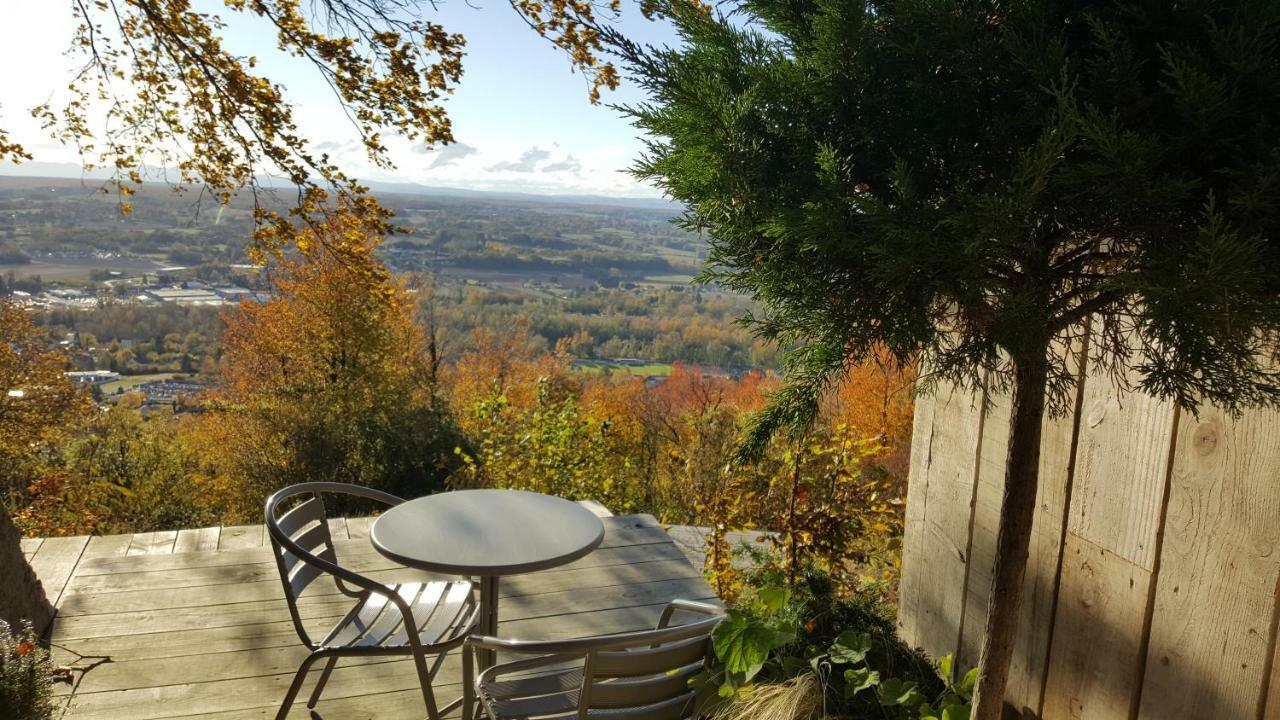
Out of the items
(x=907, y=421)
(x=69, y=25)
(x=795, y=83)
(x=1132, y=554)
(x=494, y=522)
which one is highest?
(x=69, y=25)

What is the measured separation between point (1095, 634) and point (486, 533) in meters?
1.59

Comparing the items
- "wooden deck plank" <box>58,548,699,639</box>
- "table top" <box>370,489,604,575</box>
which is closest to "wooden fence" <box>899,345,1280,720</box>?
"table top" <box>370,489,604,575</box>

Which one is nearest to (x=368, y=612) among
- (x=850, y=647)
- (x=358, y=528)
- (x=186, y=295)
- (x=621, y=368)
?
(x=850, y=647)

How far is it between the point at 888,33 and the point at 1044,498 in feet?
4.51

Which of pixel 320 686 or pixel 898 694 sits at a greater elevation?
pixel 898 694

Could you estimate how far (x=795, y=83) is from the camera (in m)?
1.26

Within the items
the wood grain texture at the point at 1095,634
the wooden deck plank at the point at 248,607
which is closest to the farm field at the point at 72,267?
the wooden deck plank at the point at 248,607

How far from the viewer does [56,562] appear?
3459mm

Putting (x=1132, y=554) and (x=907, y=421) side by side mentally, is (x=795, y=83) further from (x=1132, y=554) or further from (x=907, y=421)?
(x=907, y=421)

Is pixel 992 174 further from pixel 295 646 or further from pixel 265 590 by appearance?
pixel 265 590

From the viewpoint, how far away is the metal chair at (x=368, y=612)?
2.16m

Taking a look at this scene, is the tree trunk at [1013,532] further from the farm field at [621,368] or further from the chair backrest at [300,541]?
the farm field at [621,368]

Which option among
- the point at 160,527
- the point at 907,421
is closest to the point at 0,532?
the point at 160,527

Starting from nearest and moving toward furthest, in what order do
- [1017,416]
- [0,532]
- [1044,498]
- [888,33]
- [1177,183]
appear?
[1177,183]
[888,33]
[1017,416]
[1044,498]
[0,532]
